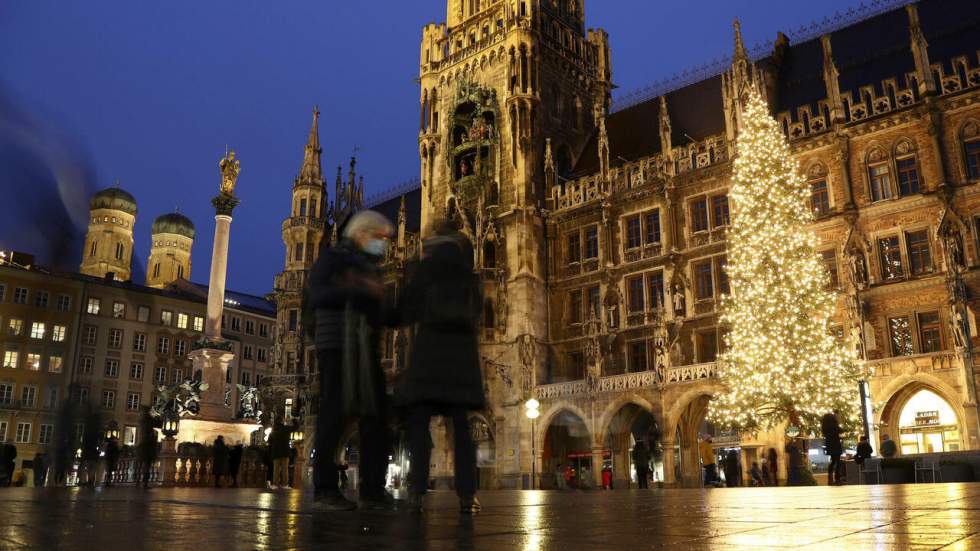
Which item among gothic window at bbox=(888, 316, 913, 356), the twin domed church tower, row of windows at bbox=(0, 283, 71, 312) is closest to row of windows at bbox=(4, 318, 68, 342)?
row of windows at bbox=(0, 283, 71, 312)

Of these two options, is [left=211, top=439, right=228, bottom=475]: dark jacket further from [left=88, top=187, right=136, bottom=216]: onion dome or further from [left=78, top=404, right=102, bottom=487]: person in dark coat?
[left=88, top=187, right=136, bottom=216]: onion dome

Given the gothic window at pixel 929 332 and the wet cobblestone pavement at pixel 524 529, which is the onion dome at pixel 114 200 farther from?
the wet cobblestone pavement at pixel 524 529

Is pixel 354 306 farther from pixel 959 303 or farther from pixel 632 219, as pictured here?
pixel 632 219

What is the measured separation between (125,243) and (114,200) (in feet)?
14.7

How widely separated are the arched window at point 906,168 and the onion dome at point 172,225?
2884 inches

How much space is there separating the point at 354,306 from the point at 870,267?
24.6 m

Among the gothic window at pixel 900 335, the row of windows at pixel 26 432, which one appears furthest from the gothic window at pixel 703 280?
the row of windows at pixel 26 432

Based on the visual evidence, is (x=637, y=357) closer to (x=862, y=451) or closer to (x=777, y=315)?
(x=777, y=315)

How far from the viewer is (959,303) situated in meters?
23.6

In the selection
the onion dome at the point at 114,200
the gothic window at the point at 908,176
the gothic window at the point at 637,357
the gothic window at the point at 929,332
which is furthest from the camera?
the onion dome at the point at 114,200

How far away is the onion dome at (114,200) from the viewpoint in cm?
7638

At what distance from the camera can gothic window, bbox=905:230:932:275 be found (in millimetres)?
25734

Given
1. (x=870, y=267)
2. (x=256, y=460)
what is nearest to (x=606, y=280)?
(x=870, y=267)

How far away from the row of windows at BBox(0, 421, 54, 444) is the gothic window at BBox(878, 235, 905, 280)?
48965 millimetres
